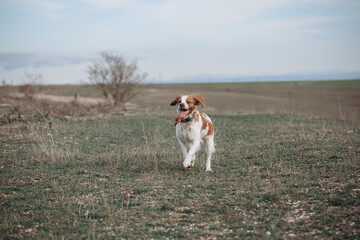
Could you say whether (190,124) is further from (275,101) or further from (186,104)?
(275,101)

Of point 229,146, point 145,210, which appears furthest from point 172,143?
point 145,210

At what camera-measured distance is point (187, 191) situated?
6.72 meters

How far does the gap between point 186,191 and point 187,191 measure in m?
0.02

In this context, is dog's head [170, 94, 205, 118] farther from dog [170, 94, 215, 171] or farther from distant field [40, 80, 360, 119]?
distant field [40, 80, 360, 119]

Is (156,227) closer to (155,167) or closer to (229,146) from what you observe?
(155,167)

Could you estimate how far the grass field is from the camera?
5.01 m

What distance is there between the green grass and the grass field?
0.06 ft

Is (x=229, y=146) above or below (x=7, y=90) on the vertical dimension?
below

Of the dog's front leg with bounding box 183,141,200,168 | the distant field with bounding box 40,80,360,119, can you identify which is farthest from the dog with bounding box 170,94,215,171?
the distant field with bounding box 40,80,360,119

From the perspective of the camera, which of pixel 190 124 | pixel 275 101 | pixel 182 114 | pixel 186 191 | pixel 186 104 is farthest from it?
pixel 275 101

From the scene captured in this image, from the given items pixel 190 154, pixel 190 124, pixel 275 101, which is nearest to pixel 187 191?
pixel 190 154

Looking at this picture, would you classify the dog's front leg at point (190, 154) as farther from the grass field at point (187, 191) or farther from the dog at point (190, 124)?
the grass field at point (187, 191)

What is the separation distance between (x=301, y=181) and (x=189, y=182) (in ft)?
7.61

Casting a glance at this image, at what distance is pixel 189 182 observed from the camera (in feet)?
24.1
